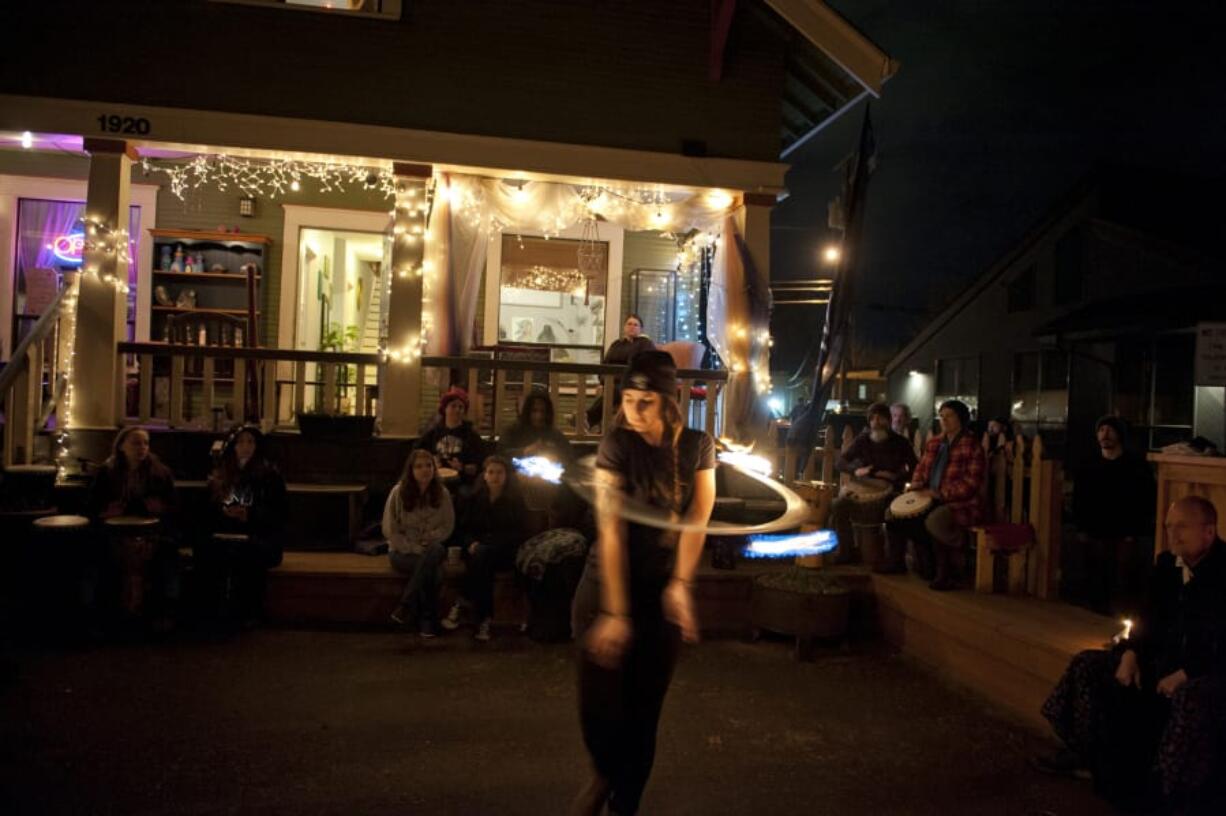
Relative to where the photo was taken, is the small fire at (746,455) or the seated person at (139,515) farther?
the small fire at (746,455)

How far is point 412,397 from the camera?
902cm

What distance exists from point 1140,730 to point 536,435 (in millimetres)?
5321

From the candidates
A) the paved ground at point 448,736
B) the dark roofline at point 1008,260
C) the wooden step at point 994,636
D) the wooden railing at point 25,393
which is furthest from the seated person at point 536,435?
the dark roofline at point 1008,260

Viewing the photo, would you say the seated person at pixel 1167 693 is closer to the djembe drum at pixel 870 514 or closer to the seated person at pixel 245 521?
the djembe drum at pixel 870 514

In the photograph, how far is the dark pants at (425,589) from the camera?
6.91 m

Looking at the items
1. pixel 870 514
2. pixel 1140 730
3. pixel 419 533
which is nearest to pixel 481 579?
pixel 419 533

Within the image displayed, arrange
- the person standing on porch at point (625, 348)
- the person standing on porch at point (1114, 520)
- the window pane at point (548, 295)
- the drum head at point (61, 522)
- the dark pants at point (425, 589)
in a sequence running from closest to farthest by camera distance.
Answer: the drum head at point (61, 522) < the person standing on porch at point (1114, 520) < the dark pants at point (425, 589) < the person standing on porch at point (625, 348) < the window pane at point (548, 295)

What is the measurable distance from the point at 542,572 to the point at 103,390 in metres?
4.99

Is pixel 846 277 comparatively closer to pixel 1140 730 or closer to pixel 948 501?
pixel 948 501

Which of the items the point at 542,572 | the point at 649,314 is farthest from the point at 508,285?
the point at 542,572

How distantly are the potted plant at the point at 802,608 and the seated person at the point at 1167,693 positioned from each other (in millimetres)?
2151

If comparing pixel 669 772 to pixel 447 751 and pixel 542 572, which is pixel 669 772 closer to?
pixel 447 751

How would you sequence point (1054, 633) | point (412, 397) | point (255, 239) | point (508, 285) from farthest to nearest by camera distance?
point (508, 285) < point (255, 239) < point (412, 397) < point (1054, 633)

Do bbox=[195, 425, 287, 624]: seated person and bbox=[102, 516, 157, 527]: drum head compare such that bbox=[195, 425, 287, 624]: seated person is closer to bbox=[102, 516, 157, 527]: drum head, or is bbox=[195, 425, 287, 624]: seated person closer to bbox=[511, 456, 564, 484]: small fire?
bbox=[102, 516, 157, 527]: drum head
